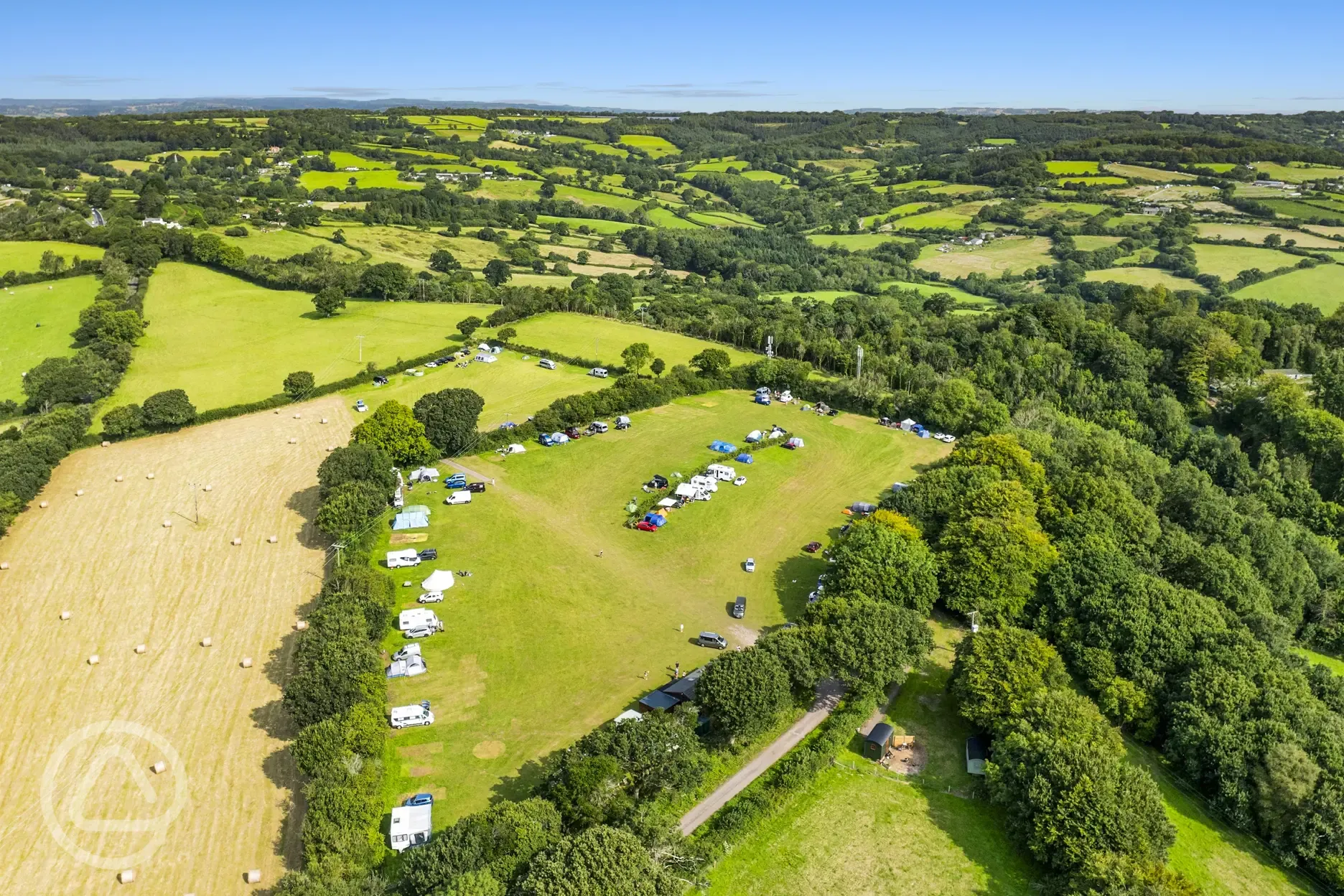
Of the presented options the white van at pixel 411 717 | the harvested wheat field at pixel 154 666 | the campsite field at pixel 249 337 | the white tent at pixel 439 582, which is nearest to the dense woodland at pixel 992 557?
the white van at pixel 411 717

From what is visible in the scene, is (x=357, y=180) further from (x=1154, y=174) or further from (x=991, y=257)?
(x=1154, y=174)

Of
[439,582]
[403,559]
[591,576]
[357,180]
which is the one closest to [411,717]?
[439,582]

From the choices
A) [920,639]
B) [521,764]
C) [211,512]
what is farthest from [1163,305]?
[211,512]

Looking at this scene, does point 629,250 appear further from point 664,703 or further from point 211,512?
point 664,703

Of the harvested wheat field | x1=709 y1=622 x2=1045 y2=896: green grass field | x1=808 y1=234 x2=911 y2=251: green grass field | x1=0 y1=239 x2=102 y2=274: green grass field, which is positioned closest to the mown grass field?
x1=808 y1=234 x2=911 y2=251: green grass field

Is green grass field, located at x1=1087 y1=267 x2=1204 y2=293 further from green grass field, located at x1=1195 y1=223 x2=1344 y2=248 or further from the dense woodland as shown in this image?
green grass field, located at x1=1195 y1=223 x2=1344 y2=248

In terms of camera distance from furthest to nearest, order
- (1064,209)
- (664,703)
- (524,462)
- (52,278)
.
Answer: (1064,209)
(52,278)
(524,462)
(664,703)
